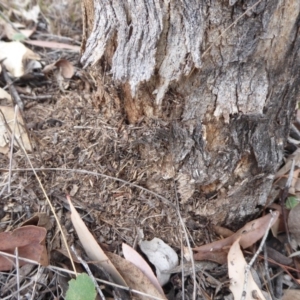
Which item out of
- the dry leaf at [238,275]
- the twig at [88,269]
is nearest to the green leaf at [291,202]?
the dry leaf at [238,275]

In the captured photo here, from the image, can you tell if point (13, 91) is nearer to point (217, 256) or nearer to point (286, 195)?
point (217, 256)

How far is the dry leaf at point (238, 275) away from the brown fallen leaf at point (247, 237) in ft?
0.13

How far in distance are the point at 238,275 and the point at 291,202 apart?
13.1 inches

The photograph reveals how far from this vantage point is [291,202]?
1.48 meters

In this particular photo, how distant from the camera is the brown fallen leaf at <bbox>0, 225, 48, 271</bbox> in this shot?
126cm

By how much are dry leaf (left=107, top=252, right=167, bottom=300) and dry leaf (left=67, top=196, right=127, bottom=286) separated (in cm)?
2

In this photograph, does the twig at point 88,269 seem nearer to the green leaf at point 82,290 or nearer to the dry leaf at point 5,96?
the green leaf at point 82,290

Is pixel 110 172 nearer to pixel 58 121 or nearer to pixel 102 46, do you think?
pixel 58 121

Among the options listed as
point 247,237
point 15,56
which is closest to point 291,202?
point 247,237

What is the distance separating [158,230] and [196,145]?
316 mm

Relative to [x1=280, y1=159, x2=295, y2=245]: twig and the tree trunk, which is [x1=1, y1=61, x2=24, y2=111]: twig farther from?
[x1=280, y1=159, x2=295, y2=245]: twig

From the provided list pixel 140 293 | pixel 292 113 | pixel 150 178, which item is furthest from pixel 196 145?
pixel 140 293

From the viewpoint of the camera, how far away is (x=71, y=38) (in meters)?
1.99

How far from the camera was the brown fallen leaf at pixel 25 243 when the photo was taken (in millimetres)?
1256
